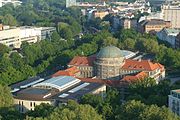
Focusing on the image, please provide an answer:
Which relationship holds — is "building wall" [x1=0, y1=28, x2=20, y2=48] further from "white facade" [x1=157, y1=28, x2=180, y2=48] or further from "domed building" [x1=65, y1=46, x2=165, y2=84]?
"domed building" [x1=65, y1=46, x2=165, y2=84]

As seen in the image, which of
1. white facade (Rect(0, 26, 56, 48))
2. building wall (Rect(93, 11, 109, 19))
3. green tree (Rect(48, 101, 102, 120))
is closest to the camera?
green tree (Rect(48, 101, 102, 120))

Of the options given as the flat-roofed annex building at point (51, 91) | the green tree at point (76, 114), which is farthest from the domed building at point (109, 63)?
the green tree at point (76, 114)

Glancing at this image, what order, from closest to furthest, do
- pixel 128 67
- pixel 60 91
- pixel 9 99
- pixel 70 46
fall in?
1. pixel 9 99
2. pixel 60 91
3. pixel 128 67
4. pixel 70 46

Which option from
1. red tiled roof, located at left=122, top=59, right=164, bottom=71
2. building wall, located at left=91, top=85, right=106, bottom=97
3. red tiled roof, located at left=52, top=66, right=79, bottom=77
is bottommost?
building wall, located at left=91, top=85, right=106, bottom=97

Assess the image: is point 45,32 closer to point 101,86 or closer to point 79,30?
point 79,30

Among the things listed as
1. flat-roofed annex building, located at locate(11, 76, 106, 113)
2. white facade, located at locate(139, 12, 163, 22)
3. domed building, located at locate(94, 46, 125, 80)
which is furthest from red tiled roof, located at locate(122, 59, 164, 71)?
white facade, located at locate(139, 12, 163, 22)

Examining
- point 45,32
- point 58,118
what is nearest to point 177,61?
point 58,118
